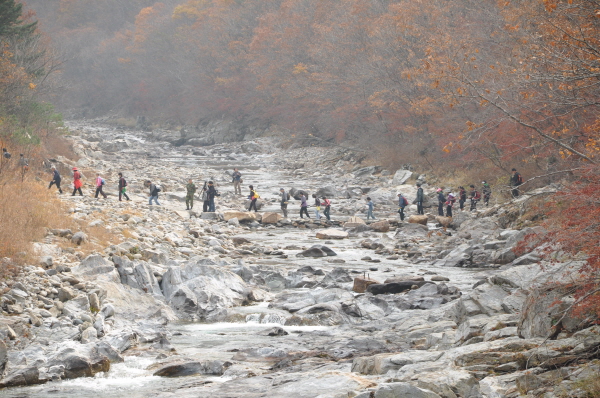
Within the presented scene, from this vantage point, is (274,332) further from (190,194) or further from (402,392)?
(190,194)

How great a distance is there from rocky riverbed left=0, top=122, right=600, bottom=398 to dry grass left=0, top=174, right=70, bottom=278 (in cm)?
42

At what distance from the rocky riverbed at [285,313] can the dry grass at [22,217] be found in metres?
0.42

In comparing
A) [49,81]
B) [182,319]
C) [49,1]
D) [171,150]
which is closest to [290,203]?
[182,319]

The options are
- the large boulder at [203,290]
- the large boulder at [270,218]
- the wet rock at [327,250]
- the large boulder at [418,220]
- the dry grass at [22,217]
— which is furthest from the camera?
the large boulder at [270,218]

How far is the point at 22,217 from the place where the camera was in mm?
14625

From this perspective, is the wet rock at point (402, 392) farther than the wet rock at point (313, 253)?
No

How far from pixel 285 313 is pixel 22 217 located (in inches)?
265

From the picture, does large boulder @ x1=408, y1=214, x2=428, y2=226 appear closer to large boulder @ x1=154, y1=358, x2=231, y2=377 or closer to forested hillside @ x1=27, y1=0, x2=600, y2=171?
forested hillside @ x1=27, y1=0, x2=600, y2=171

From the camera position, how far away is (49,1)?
14075cm

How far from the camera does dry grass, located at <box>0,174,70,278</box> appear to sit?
40.0 ft

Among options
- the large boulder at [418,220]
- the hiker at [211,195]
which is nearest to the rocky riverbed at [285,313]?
the large boulder at [418,220]

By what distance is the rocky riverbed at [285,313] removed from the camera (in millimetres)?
7633

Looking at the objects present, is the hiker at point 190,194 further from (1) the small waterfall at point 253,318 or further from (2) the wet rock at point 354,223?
(1) the small waterfall at point 253,318

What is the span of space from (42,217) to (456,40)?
24.3 m
